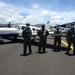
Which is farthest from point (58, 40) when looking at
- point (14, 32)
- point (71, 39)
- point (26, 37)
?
point (14, 32)

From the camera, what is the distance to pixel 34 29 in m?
23.6

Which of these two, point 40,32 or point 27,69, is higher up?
point 40,32

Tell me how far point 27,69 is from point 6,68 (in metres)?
0.89

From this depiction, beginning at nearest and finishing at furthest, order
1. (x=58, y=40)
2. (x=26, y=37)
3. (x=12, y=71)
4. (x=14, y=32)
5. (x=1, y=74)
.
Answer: (x=1, y=74) < (x=12, y=71) < (x=26, y=37) < (x=58, y=40) < (x=14, y=32)

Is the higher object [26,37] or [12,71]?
[26,37]

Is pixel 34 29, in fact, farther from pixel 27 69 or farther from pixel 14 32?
pixel 27 69

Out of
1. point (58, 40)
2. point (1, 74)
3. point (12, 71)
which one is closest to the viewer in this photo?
point (1, 74)

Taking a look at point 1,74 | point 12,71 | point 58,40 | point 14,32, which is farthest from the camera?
point 14,32

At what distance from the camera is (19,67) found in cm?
847

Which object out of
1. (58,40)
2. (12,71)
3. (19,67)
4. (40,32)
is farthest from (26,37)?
(12,71)

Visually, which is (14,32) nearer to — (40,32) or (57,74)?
(40,32)

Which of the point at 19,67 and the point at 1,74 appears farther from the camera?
the point at 19,67

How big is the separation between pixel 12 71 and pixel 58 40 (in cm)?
708

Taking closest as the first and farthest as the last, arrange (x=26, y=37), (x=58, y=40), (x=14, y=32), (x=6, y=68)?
(x=6, y=68) < (x=26, y=37) < (x=58, y=40) < (x=14, y=32)
